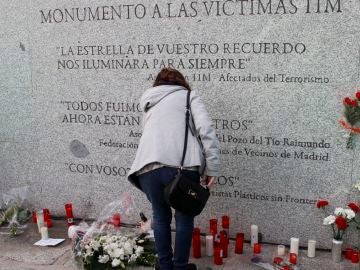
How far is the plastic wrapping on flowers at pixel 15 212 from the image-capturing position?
445 cm

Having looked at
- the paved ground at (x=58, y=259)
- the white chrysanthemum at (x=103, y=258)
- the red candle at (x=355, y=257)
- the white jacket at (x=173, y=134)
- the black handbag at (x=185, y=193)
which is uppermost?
the white jacket at (x=173, y=134)

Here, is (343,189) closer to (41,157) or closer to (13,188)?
(41,157)

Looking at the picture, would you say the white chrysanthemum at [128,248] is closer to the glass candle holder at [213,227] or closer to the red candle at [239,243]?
the glass candle holder at [213,227]

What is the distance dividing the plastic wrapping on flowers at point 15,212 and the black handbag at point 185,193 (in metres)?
2.17

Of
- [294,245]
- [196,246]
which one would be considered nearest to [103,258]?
[196,246]

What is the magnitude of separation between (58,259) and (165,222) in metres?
1.17

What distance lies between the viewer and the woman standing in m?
3.00

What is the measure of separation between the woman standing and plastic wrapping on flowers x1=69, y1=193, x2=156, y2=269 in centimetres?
29

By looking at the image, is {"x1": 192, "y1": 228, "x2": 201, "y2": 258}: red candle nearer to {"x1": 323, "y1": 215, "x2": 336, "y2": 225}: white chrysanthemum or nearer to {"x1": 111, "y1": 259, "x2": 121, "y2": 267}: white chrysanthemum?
{"x1": 111, "y1": 259, "x2": 121, "y2": 267}: white chrysanthemum

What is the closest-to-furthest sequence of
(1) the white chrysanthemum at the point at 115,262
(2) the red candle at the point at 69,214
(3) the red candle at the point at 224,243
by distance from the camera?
(1) the white chrysanthemum at the point at 115,262 < (3) the red candle at the point at 224,243 < (2) the red candle at the point at 69,214

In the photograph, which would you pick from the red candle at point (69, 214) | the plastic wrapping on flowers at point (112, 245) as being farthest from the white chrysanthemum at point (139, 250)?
the red candle at point (69, 214)

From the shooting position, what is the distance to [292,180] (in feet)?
12.6

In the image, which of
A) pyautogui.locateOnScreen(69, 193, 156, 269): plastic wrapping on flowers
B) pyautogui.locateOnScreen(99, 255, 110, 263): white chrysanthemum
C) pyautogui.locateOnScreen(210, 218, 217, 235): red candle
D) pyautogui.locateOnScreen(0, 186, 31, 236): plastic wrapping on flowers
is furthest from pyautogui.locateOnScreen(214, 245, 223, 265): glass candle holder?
pyautogui.locateOnScreen(0, 186, 31, 236): plastic wrapping on flowers

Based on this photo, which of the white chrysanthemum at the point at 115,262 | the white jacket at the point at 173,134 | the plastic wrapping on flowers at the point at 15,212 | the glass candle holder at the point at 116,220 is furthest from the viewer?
the plastic wrapping on flowers at the point at 15,212
